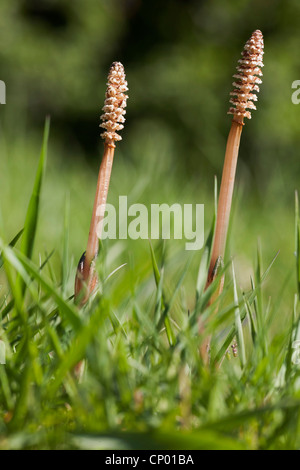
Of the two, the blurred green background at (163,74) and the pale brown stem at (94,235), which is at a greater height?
the blurred green background at (163,74)

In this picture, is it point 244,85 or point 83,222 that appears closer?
point 244,85

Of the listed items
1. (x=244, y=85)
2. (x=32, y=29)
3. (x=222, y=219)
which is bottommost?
(x=222, y=219)

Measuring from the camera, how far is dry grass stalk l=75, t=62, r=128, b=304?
643 mm

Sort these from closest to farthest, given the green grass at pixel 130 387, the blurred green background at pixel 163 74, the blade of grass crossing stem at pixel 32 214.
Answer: the green grass at pixel 130 387
the blade of grass crossing stem at pixel 32 214
the blurred green background at pixel 163 74

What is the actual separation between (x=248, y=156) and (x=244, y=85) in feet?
9.05

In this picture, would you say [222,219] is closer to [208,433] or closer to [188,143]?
[208,433]

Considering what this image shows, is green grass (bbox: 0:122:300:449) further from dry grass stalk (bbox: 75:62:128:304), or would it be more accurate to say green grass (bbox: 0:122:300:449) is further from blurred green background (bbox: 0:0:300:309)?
blurred green background (bbox: 0:0:300:309)

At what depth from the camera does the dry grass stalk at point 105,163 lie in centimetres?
64

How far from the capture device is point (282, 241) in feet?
6.84

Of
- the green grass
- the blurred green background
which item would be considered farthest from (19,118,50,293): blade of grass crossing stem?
the blurred green background

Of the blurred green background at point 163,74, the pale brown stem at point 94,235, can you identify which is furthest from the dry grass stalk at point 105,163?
the blurred green background at point 163,74

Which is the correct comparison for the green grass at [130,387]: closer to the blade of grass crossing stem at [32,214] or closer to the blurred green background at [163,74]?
the blade of grass crossing stem at [32,214]

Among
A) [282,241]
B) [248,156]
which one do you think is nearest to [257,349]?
[282,241]

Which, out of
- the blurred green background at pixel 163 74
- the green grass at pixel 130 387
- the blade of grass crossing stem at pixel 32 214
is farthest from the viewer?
the blurred green background at pixel 163 74
